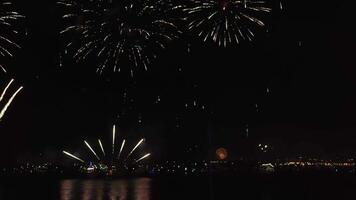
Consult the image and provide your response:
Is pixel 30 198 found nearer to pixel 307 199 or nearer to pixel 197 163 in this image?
pixel 307 199

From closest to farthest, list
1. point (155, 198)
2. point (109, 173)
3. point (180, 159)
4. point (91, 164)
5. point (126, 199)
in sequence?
point (126, 199)
point (155, 198)
point (109, 173)
point (91, 164)
point (180, 159)

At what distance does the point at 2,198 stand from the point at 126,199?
9163 mm

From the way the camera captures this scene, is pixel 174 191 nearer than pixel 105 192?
No

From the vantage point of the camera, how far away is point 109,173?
343 feet

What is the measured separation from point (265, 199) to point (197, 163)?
5973 inches

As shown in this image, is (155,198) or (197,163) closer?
(155,198)

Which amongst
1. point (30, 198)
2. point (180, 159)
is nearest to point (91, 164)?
point (180, 159)

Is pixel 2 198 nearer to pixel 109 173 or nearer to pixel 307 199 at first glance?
pixel 307 199

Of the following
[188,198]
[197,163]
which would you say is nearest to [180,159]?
[197,163]

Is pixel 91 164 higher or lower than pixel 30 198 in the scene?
higher

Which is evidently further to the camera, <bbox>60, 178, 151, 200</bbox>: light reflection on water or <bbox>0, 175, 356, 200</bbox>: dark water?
<bbox>0, 175, 356, 200</bbox>: dark water

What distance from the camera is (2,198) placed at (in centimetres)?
3656

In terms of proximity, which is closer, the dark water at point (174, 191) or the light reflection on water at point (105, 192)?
the light reflection on water at point (105, 192)

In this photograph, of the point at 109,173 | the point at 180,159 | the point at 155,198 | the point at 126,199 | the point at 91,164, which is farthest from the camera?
the point at 180,159
